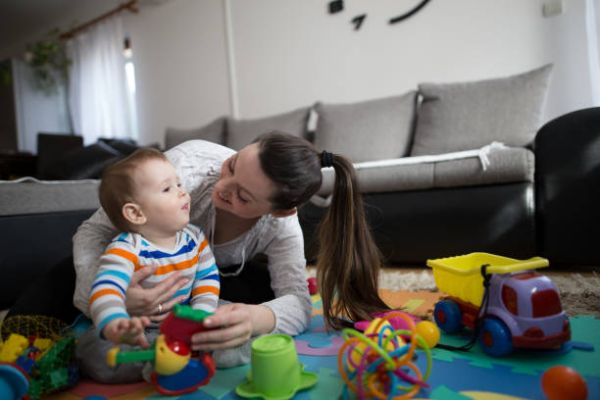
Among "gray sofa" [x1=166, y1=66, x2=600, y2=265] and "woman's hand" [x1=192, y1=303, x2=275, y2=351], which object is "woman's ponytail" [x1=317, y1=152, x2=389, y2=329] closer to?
"woman's hand" [x1=192, y1=303, x2=275, y2=351]

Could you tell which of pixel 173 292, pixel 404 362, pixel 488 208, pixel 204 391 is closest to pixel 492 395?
pixel 404 362

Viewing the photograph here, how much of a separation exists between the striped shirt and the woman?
39 mm

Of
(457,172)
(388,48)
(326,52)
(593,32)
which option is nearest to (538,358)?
(457,172)

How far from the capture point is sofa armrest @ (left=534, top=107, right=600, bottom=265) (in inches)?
61.2

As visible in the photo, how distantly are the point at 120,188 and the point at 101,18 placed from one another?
4.38 metres

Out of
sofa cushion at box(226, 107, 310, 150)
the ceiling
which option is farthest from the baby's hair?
the ceiling

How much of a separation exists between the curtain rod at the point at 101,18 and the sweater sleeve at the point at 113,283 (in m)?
4.11

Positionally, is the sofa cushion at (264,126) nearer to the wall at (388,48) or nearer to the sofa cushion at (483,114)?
the wall at (388,48)

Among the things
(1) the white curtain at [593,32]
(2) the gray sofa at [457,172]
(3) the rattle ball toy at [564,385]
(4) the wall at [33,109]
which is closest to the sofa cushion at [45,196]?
(2) the gray sofa at [457,172]

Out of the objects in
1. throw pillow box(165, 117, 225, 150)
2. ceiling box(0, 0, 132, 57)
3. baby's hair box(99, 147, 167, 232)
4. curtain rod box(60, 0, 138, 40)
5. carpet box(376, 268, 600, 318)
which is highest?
ceiling box(0, 0, 132, 57)

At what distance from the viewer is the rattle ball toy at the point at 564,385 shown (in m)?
0.65

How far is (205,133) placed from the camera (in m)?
3.44

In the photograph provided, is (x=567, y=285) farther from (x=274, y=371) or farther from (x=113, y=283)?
(x=113, y=283)

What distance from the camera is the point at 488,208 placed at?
172 centimetres
